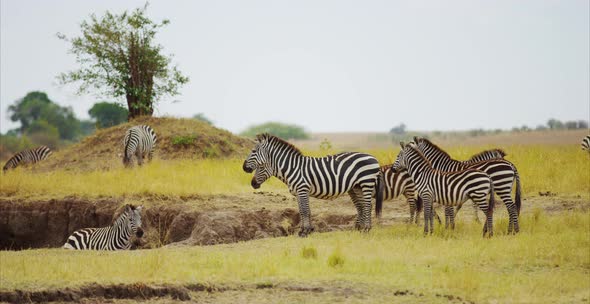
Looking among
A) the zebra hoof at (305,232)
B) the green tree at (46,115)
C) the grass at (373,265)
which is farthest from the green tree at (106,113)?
the grass at (373,265)

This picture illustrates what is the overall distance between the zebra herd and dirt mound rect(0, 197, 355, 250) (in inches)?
38.0

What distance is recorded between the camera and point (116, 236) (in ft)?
52.5

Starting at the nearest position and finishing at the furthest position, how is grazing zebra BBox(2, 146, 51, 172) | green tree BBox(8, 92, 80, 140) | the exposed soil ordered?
the exposed soil → grazing zebra BBox(2, 146, 51, 172) → green tree BBox(8, 92, 80, 140)

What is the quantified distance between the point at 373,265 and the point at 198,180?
903 centimetres

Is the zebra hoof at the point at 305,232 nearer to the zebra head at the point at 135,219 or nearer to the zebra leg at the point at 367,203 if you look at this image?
the zebra leg at the point at 367,203

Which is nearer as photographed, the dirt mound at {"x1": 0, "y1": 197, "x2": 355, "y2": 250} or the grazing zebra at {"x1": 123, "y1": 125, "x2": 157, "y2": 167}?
the dirt mound at {"x1": 0, "y1": 197, "x2": 355, "y2": 250}

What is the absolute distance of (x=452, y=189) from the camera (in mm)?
13680

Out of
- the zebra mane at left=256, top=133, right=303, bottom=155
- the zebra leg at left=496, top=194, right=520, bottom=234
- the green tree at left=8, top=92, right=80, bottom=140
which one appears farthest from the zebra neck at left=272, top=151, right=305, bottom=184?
the green tree at left=8, top=92, right=80, bottom=140

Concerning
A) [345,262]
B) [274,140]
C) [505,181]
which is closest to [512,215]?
[505,181]

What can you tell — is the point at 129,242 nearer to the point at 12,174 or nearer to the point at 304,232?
the point at 304,232

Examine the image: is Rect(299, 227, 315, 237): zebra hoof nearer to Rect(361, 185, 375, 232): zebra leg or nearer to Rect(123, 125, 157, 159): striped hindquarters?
Rect(361, 185, 375, 232): zebra leg

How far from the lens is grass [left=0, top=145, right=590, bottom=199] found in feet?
59.4

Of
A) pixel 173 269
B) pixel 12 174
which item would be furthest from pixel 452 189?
pixel 12 174

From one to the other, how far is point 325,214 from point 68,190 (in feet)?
21.1
